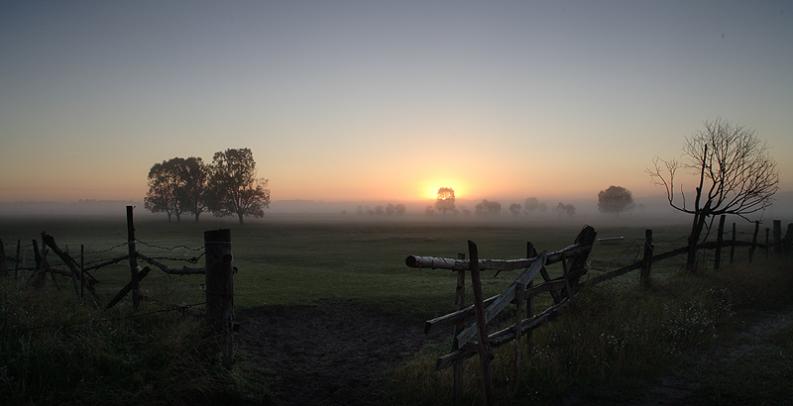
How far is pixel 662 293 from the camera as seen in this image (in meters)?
13.9

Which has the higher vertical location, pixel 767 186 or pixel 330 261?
pixel 767 186

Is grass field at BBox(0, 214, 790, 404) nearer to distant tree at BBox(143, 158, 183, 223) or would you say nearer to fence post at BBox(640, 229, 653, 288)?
fence post at BBox(640, 229, 653, 288)

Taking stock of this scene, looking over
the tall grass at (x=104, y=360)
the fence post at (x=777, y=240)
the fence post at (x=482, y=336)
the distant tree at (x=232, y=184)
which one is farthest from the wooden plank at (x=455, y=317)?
the distant tree at (x=232, y=184)

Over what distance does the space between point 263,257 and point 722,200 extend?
2719cm

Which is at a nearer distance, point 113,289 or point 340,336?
point 340,336

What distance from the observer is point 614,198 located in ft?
557

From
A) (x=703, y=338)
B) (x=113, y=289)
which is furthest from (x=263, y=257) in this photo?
(x=703, y=338)

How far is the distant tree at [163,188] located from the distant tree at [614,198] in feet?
492

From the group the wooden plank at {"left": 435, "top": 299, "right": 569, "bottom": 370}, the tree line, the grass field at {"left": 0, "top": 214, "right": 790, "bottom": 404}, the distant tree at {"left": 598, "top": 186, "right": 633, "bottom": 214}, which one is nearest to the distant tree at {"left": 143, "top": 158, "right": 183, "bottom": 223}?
the tree line

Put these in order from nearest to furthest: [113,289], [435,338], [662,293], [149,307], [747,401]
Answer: [747,401] < [149,307] < [435,338] < [662,293] < [113,289]

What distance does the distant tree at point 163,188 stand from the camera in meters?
84.0

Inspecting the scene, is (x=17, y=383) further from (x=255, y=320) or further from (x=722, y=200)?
(x=722, y=200)

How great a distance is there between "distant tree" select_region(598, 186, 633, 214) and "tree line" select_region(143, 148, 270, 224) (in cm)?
13962

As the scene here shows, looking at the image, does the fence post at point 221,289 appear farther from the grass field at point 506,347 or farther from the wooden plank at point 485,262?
the wooden plank at point 485,262
